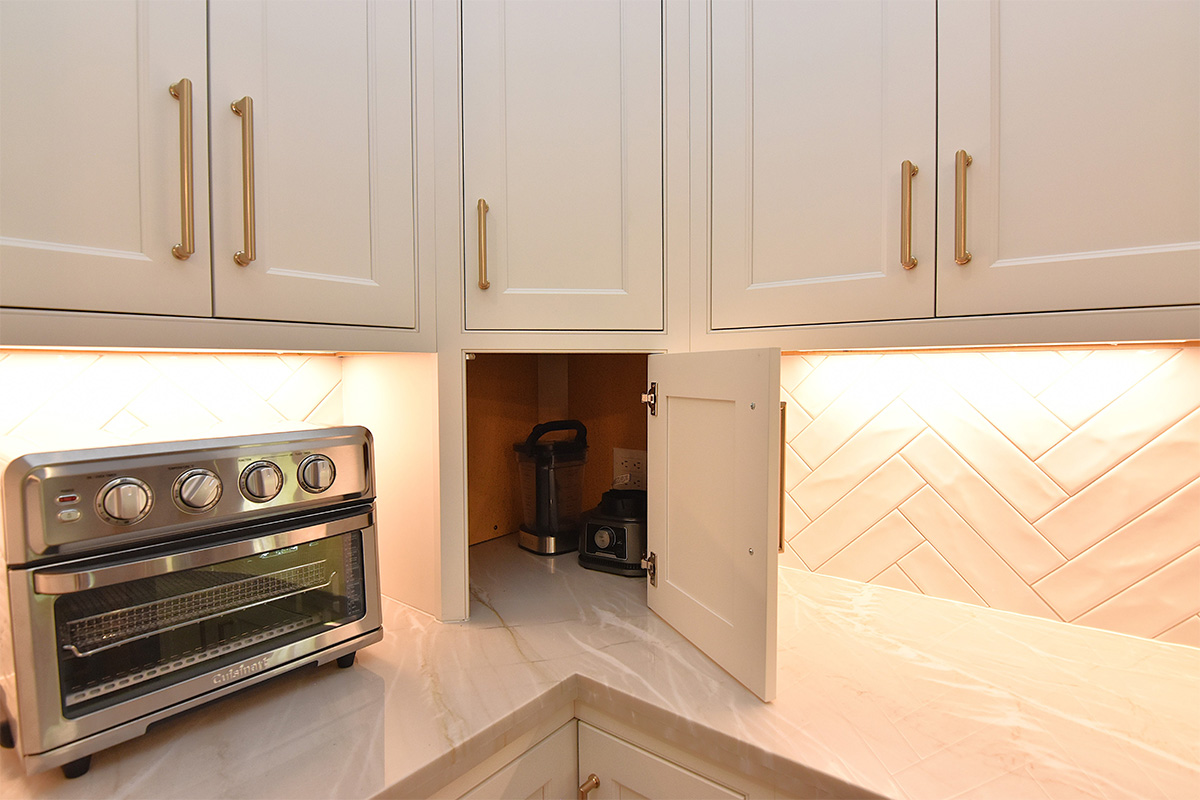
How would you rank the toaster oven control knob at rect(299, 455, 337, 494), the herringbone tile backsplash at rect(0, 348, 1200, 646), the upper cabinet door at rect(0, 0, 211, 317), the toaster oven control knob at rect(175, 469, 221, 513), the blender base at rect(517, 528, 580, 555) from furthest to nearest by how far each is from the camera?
the blender base at rect(517, 528, 580, 555) < the herringbone tile backsplash at rect(0, 348, 1200, 646) < the toaster oven control knob at rect(299, 455, 337, 494) < the toaster oven control knob at rect(175, 469, 221, 513) < the upper cabinet door at rect(0, 0, 211, 317)

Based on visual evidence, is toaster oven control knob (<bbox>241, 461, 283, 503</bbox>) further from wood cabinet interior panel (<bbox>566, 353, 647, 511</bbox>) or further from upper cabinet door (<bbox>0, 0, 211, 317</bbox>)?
wood cabinet interior panel (<bbox>566, 353, 647, 511</bbox>)

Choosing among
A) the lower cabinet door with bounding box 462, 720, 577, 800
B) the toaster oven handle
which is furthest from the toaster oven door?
the lower cabinet door with bounding box 462, 720, 577, 800

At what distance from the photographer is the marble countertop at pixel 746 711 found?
0.74m

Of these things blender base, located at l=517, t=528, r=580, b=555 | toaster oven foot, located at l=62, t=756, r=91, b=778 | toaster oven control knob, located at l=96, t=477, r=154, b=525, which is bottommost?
toaster oven foot, located at l=62, t=756, r=91, b=778

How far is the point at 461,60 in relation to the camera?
1.07 m

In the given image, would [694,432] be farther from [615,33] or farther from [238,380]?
[238,380]

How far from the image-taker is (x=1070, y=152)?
82 cm

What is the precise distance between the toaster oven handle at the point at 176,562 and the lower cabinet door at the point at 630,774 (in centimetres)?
52

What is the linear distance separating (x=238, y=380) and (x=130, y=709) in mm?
633

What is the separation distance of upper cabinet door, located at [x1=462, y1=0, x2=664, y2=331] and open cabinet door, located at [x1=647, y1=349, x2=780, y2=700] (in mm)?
200

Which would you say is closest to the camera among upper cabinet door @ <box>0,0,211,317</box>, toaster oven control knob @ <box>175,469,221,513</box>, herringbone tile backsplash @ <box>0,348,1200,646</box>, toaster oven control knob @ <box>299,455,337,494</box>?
upper cabinet door @ <box>0,0,211,317</box>

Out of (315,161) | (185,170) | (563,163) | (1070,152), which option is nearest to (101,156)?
(185,170)

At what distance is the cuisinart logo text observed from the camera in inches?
32.8

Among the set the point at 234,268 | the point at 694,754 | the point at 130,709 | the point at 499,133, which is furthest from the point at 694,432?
the point at 130,709
